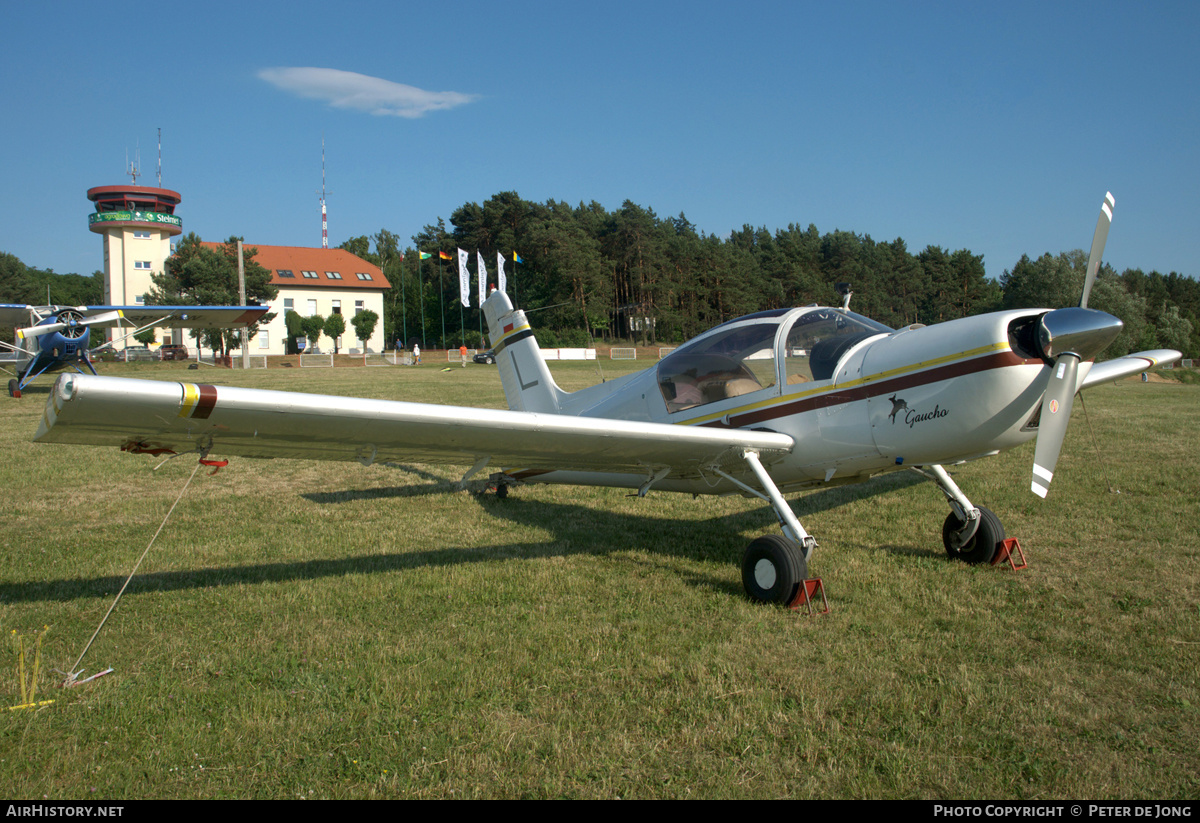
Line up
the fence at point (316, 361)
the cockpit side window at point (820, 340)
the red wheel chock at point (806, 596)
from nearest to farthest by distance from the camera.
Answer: the red wheel chock at point (806, 596)
the cockpit side window at point (820, 340)
the fence at point (316, 361)

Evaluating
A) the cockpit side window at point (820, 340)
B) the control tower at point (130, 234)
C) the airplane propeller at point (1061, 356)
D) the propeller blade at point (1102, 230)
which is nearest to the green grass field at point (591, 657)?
the airplane propeller at point (1061, 356)

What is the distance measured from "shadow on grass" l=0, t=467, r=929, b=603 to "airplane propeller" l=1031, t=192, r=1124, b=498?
6.75 ft

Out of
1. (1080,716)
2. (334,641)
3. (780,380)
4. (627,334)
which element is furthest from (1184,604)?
(627,334)

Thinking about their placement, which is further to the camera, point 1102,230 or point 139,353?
point 139,353

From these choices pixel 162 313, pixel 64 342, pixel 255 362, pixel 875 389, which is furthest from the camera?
pixel 255 362

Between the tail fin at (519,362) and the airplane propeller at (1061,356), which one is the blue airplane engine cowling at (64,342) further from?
the airplane propeller at (1061,356)

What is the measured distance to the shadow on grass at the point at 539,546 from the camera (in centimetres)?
542

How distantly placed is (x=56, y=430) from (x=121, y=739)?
1.59m

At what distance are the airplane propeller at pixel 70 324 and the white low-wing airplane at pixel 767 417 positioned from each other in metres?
22.9

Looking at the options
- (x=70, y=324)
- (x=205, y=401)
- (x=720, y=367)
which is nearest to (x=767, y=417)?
(x=720, y=367)

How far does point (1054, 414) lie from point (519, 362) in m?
5.76

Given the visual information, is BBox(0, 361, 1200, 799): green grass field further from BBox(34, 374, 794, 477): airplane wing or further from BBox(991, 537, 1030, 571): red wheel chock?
BBox(34, 374, 794, 477): airplane wing

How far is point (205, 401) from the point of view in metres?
3.69

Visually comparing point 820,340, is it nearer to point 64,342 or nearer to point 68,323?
point 68,323
